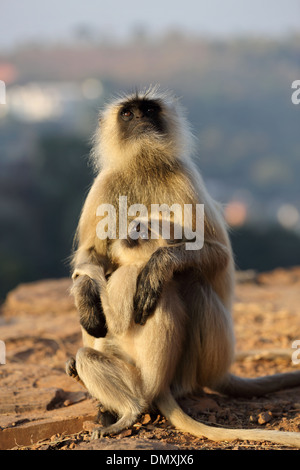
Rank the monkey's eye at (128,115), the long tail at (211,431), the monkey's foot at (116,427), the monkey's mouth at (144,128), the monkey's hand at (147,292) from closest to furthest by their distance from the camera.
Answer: the long tail at (211,431)
the monkey's foot at (116,427)
the monkey's hand at (147,292)
the monkey's mouth at (144,128)
the monkey's eye at (128,115)

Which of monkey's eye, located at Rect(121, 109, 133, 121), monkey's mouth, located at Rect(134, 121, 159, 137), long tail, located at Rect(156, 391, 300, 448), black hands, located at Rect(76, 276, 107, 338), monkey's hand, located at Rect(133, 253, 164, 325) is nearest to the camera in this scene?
long tail, located at Rect(156, 391, 300, 448)

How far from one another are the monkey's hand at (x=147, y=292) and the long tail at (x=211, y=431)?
466 millimetres

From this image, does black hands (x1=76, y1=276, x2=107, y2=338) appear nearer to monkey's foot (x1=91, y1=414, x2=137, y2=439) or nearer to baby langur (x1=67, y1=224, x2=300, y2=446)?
baby langur (x1=67, y1=224, x2=300, y2=446)

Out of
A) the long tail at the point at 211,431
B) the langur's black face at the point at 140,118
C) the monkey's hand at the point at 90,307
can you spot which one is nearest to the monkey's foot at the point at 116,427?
the long tail at the point at 211,431

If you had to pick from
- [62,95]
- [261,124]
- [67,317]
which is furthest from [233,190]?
[67,317]

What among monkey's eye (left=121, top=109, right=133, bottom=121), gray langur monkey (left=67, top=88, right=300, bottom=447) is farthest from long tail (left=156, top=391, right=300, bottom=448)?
monkey's eye (left=121, top=109, right=133, bottom=121)

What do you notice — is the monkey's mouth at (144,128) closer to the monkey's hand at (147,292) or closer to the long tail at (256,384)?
the monkey's hand at (147,292)

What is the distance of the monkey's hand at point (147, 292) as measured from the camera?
3154mm

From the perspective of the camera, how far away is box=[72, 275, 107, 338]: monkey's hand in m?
3.34

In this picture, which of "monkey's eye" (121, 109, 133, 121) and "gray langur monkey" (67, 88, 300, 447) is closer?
"gray langur monkey" (67, 88, 300, 447)

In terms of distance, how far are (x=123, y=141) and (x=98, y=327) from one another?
119 centimetres

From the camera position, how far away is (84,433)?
3156mm

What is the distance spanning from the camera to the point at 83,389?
3928 millimetres

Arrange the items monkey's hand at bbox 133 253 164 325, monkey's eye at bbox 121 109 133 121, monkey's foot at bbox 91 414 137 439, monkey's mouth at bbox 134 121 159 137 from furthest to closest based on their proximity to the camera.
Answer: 1. monkey's eye at bbox 121 109 133 121
2. monkey's mouth at bbox 134 121 159 137
3. monkey's hand at bbox 133 253 164 325
4. monkey's foot at bbox 91 414 137 439
